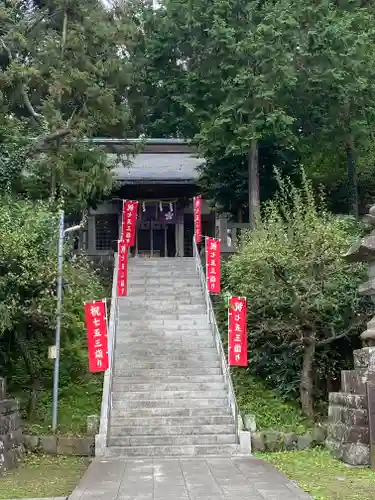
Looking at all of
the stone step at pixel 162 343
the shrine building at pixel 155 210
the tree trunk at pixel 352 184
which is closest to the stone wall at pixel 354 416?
the stone step at pixel 162 343

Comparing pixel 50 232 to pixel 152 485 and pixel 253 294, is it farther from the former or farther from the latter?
pixel 152 485

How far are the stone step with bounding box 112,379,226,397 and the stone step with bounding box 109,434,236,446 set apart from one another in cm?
159

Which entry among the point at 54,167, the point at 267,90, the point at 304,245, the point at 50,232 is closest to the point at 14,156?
the point at 54,167

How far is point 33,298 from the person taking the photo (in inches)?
466

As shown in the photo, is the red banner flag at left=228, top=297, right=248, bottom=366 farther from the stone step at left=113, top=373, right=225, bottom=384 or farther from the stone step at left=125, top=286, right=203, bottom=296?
the stone step at left=125, top=286, right=203, bottom=296

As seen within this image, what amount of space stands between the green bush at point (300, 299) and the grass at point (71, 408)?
154 inches

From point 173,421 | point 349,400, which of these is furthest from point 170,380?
point 349,400

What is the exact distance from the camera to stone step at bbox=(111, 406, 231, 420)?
12.3m

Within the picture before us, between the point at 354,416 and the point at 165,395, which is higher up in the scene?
the point at 354,416

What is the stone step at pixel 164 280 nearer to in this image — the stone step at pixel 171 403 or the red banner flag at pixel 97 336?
the red banner flag at pixel 97 336

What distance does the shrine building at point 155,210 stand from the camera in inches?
989

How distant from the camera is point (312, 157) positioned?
2134 cm

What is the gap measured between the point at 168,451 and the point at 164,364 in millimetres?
3182

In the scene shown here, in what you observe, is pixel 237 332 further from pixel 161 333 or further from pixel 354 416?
pixel 354 416
